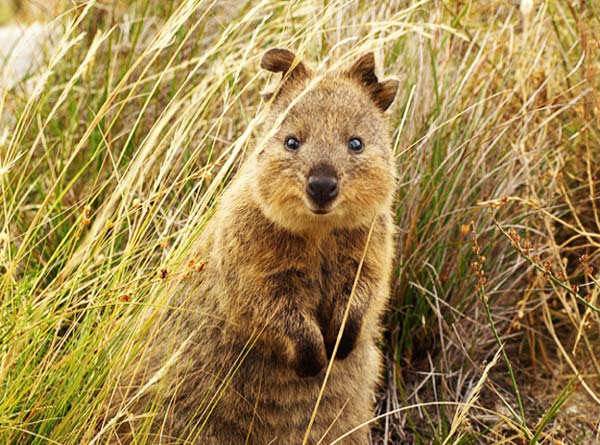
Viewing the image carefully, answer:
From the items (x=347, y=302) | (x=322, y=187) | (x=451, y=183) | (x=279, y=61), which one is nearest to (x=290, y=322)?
(x=347, y=302)

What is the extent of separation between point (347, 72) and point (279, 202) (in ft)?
2.48

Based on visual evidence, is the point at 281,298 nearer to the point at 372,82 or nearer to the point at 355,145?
the point at 355,145

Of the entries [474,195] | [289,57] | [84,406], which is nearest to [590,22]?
[474,195]

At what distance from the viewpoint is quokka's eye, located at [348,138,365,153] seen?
3691 mm

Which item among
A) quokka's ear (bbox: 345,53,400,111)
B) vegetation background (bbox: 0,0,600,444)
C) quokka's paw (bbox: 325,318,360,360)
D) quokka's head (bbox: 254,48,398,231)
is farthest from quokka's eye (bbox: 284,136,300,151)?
quokka's paw (bbox: 325,318,360,360)

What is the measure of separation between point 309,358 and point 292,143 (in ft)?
3.05

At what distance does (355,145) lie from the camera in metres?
3.71

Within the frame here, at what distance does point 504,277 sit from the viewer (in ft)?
16.3

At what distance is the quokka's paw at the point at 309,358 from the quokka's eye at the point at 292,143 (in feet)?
2.72

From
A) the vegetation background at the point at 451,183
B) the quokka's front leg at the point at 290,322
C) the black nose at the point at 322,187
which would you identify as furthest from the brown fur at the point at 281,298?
the vegetation background at the point at 451,183

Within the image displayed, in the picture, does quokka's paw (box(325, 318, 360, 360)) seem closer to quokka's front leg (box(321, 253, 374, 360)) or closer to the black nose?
quokka's front leg (box(321, 253, 374, 360))

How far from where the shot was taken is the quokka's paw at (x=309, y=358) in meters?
3.86

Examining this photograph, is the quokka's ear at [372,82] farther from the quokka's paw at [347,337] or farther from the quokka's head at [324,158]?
the quokka's paw at [347,337]

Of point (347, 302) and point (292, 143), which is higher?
point (292, 143)
